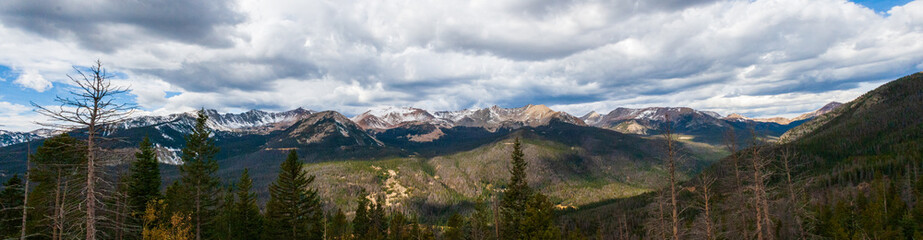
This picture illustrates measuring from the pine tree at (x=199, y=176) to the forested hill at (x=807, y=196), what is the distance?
35.8 meters

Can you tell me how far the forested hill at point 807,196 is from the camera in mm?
21812

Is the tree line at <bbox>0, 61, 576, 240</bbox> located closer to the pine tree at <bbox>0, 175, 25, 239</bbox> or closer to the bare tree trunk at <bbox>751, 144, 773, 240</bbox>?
the pine tree at <bbox>0, 175, 25, 239</bbox>

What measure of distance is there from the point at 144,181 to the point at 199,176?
5097mm

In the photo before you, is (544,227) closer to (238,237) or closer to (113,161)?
(113,161)

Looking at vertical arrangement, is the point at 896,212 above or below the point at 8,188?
below

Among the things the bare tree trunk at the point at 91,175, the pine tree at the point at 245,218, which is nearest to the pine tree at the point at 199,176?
the pine tree at the point at 245,218

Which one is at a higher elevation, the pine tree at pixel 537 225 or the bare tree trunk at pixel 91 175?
the bare tree trunk at pixel 91 175

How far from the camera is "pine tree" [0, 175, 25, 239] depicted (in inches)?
1073

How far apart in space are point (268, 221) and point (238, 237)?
783cm

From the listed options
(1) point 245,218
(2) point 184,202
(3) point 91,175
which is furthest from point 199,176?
(3) point 91,175

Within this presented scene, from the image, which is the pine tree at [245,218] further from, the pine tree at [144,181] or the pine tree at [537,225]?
the pine tree at [537,225]

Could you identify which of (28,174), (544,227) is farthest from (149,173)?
(544,227)

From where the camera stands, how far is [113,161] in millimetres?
14398

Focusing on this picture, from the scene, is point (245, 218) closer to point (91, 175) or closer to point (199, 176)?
point (199, 176)
